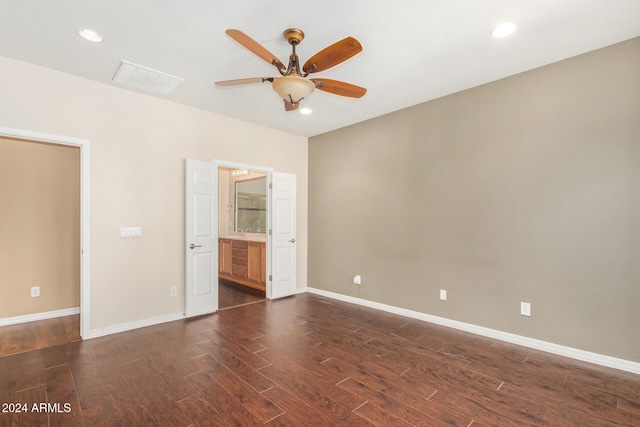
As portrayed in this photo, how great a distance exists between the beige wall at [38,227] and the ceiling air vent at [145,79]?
169cm

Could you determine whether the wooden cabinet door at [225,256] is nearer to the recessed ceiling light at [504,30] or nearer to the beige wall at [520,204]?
the beige wall at [520,204]

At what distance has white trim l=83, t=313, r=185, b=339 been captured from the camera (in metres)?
3.34

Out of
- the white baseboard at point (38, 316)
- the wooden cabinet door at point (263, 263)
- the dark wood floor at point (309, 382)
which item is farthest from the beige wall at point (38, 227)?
the wooden cabinet door at point (263, 263)

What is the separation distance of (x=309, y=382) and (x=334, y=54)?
8.19 feet

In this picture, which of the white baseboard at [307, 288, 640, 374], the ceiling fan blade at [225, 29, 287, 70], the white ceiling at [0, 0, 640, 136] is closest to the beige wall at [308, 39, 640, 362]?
the white baseboard at [307, 288, 640, 374]

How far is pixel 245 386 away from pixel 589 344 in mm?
3108

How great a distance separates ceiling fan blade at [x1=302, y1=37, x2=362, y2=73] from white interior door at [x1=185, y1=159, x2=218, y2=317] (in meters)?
2.44

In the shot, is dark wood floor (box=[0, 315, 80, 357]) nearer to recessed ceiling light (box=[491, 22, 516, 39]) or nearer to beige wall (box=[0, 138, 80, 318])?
beige wall (box=[0, 138, 80, 318])

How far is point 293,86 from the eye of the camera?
2229 millimetres

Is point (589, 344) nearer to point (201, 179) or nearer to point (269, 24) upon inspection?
point (269, 24)

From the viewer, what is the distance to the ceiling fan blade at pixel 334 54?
6.47 ft

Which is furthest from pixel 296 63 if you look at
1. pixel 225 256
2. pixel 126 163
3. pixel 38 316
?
pixel 225 256

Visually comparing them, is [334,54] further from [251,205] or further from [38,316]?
[251,205]

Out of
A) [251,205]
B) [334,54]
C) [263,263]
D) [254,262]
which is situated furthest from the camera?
[251,205]
